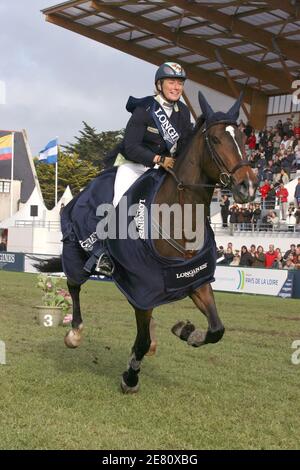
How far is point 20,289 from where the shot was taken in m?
22.1

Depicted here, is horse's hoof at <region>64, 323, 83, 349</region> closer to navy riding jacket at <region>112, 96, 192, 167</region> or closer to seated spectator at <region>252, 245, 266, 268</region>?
navy riding jacket at <region>112, 96, 192, 167</region>

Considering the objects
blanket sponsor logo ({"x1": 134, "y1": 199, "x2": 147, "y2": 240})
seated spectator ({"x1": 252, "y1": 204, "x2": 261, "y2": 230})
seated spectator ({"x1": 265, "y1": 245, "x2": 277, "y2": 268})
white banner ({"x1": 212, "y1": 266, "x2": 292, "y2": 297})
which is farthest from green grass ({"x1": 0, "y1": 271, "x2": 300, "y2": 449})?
seated spectator ({"x1": 252, "y1": 204, "x2": 261, "y2": 230})

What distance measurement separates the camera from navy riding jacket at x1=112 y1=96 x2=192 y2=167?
23.2 feet

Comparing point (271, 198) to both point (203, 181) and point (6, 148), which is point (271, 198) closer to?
point (203, 181)

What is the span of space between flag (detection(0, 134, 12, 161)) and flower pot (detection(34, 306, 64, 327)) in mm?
41090

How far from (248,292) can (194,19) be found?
15.5 metres

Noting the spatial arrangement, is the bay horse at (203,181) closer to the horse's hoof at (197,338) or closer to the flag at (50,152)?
the horse's hoof at (197,338)

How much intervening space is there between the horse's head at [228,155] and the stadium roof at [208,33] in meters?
24.7

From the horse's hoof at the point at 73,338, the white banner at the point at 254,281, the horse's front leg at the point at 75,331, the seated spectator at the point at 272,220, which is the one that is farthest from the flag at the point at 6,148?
the horse's hoof at the point at 73,338

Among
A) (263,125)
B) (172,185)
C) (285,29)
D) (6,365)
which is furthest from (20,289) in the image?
(263,125)

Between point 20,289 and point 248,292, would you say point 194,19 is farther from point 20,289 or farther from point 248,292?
point 20,289

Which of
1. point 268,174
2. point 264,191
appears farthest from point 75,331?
point 268,174

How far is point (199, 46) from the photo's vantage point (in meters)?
36.8

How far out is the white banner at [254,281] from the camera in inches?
930
